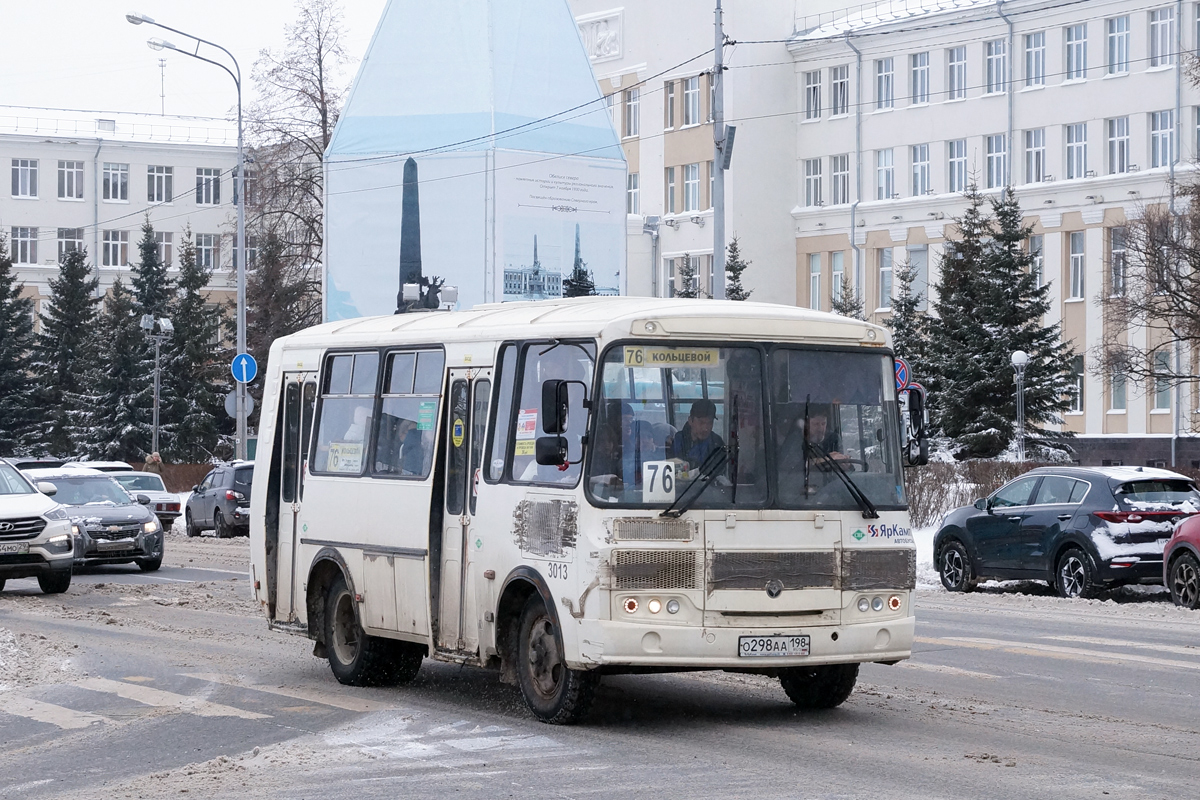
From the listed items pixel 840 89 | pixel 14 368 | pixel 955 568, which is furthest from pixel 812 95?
pixel 955 568

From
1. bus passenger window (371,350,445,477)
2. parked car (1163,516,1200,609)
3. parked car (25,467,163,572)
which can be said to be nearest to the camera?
bus passenger window (371,350,445,477)

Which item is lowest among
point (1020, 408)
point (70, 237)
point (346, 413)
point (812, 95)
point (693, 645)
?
point (693, 645)

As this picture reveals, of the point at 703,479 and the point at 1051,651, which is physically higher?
the point at 703,479

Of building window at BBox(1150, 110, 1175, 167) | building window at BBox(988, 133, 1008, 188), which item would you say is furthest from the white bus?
building window at BBox(988, 133, 1008, 188)

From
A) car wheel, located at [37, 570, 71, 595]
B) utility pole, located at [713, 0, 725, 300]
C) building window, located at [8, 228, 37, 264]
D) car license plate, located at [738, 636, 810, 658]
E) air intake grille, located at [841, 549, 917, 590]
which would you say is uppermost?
building window, located at [8, 228, 37, 264]

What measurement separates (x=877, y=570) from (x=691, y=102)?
71520 mm

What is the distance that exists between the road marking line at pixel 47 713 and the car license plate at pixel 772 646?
4097 millimetres

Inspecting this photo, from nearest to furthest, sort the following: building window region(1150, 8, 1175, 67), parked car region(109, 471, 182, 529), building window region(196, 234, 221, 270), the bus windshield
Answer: the bus windshield → parked car region(109, 471, 182, 529) → building window region(1150, 8, 1175, 67) → building window region(196, 234, 221, 270)

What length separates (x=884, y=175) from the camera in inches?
2977

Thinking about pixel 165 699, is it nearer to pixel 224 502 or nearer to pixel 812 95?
pixel 224 502

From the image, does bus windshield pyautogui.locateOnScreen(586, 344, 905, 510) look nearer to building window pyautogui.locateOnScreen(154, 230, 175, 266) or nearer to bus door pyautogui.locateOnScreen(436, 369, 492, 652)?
bus door pyautogui.locateOnScreen(436, 369, 492, 652)

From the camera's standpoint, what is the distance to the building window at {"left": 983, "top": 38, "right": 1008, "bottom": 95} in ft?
231

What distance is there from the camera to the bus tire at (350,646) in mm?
12781

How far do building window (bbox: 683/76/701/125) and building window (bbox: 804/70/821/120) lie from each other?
4.81 metres
